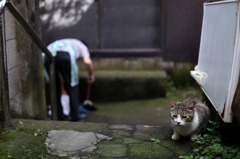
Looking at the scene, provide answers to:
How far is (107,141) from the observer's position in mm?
3014

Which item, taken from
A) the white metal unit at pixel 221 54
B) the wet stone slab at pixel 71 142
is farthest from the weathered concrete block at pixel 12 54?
the white metal unit at pixel 221 54

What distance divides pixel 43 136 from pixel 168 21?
4519 mm

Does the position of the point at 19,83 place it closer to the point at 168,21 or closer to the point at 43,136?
the point at 43,136

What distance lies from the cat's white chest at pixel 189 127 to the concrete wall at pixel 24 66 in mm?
2223

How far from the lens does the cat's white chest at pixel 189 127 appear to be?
9.27ft

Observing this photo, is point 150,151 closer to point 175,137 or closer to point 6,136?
point 175,137

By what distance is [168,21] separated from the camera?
21.7 ft

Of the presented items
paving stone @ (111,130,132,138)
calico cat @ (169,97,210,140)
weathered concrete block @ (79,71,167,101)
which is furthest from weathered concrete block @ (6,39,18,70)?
weathered concrete block @ (79,71,167,101)

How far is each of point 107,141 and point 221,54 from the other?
4.72 feet

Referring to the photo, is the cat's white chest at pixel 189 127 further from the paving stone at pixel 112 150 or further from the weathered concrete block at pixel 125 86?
the weathered concrete block at pixel 125 86

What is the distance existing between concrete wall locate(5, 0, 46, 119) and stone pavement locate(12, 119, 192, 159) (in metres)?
0.70

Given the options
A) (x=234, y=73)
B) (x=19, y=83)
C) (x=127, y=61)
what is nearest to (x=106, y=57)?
(x=127, y=61)

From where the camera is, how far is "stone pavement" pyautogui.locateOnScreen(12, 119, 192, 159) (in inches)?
107

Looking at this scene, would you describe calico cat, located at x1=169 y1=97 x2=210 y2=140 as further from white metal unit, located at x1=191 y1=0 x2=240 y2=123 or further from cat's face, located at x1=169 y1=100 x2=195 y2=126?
white metal unit, located at x1=191 y1=0 x2=240 y2=123
